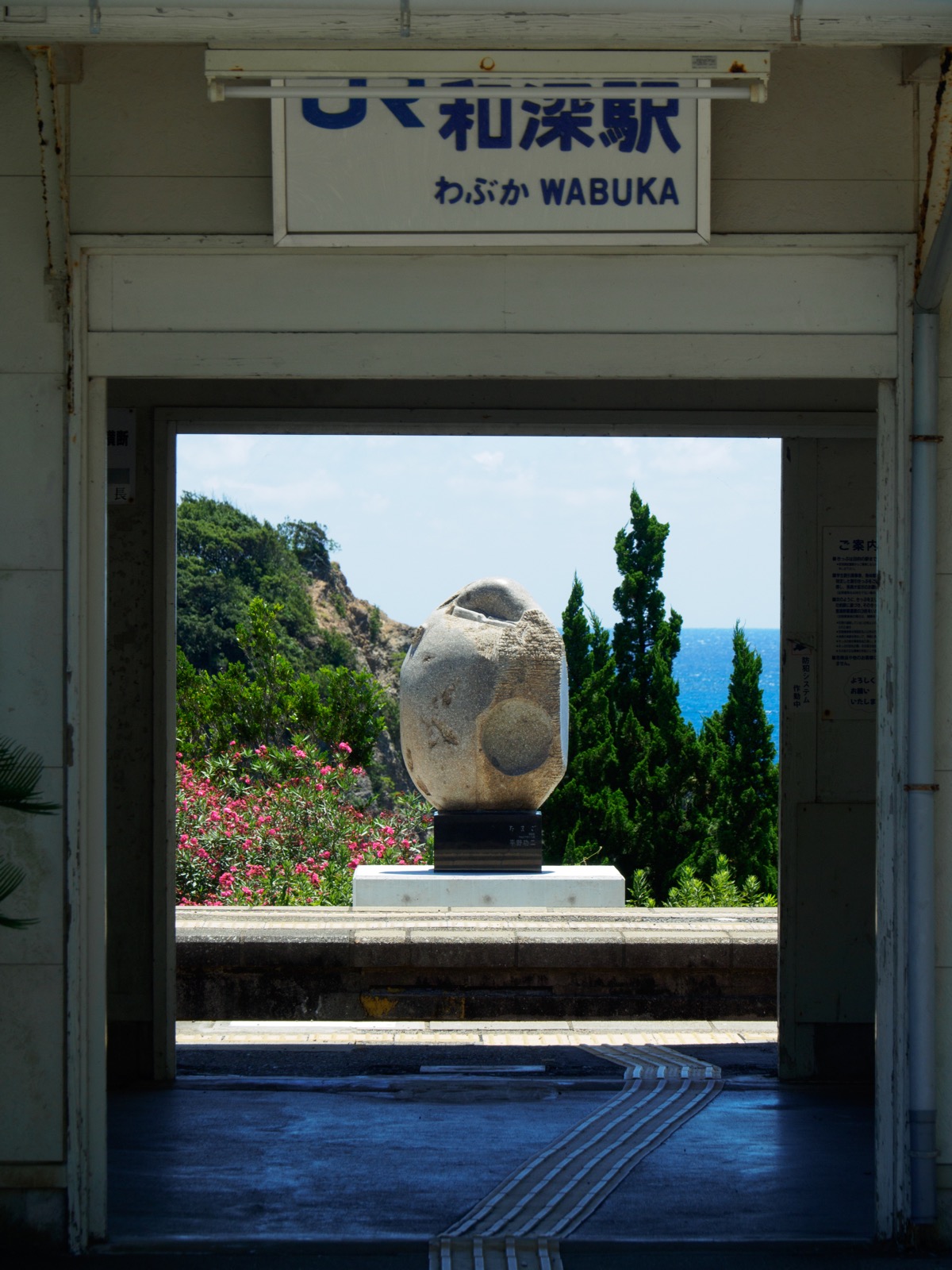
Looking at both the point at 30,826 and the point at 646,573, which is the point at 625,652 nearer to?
the point at 646,573

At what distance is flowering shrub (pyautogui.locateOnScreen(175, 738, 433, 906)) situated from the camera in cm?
1343

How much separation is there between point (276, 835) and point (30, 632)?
972 centimetres

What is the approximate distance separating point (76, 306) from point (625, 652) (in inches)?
821

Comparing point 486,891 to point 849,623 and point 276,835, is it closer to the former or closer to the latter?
point 276,835

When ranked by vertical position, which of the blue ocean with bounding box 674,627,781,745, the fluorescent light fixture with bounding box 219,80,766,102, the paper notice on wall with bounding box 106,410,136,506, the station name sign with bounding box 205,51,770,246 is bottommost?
the blue ocean with bounding box 674,627,781,745

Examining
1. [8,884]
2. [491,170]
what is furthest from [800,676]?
[8,884]

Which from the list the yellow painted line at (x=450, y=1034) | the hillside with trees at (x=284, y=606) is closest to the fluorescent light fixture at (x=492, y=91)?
the yellow painted line at (x=450, y=1034)

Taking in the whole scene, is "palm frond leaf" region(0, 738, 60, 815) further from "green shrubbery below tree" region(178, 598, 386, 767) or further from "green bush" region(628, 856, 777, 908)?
"green shrubbery below tree" region(178, 598, 386, 767)

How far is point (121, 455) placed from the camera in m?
6.92

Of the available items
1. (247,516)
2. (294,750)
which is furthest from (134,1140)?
(247,516)

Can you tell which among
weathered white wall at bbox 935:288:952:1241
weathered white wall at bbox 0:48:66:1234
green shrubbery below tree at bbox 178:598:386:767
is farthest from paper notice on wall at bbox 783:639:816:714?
green shrubbery below tree at bbox 178:598:386:767

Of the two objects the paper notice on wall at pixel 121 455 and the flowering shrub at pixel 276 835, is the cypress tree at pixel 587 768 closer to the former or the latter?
the flowering shrub at pixel 276 835

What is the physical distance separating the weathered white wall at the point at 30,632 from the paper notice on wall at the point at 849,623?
12.3ft

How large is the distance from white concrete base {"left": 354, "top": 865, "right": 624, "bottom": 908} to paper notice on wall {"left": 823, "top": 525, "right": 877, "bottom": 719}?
5.58 metres
